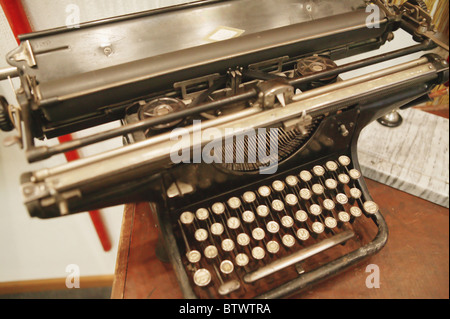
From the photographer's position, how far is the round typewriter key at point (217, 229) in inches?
42.2

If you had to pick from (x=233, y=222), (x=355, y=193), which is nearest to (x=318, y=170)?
(x=355, y=193)

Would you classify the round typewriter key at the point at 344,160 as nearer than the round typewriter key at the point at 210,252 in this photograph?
No

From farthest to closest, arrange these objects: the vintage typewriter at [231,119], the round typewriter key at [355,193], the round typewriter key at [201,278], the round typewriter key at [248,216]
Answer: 1. the round typewriter key at [355,193]
2. the round typewriter key at [248,216]
3. the round typewriter key at [201,278]
4. the vintage typewriter at [231,119]

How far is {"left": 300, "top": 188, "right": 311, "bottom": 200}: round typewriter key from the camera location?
3.86 feet

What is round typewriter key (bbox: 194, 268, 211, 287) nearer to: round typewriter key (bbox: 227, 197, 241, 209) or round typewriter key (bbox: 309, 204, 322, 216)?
round typewriter key (bbox: 227, 197, 241, 209)

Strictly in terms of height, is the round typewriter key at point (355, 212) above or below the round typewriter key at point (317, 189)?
below

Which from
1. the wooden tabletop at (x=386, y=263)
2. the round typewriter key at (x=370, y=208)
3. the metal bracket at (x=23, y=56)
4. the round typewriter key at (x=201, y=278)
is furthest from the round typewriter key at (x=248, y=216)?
the metal bracket at (x=23, y=56)

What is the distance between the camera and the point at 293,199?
1.16m

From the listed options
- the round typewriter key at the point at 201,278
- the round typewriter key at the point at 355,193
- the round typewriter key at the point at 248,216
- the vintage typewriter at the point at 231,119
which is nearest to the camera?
the vintage typewriter at the point at 231,119

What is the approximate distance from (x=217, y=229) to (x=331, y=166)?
19.9 inches

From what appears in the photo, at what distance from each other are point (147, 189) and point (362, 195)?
82 centimetres

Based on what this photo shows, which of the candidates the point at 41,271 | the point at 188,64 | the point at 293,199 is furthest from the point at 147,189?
the point at 41,271

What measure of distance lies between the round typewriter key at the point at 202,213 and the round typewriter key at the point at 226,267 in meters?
0.16

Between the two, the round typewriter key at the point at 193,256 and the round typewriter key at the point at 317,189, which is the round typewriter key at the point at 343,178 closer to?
the round typewriter key at the point at 317,189
